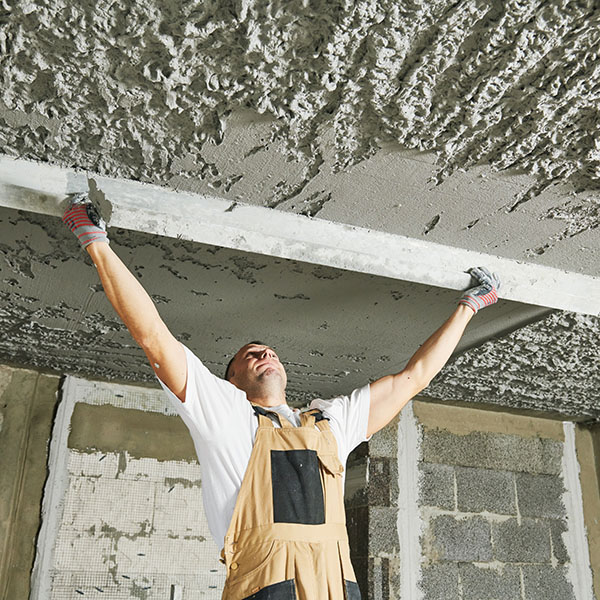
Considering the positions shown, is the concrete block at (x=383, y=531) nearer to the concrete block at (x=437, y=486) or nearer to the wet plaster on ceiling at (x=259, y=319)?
the concrete block at (x=437, y=486)

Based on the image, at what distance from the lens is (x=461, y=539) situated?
308 centimetres

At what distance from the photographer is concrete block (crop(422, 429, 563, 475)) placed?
321 cm

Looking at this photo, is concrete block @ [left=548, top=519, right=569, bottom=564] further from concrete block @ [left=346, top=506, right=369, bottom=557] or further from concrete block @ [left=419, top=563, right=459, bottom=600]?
concrete block @ [left=346, top=506, right=369, bottom=557]

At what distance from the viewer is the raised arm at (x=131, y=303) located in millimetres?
1286

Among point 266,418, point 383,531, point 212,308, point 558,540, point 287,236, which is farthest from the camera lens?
point 558,540

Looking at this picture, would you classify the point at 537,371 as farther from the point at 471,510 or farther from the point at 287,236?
the point at 287,236

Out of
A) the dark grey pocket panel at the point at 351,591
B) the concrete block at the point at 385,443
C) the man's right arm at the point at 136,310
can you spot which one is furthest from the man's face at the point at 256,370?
the concrete block at the point at 385,443

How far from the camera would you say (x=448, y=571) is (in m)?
3.00

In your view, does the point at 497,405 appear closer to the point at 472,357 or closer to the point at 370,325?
the point at 472,357

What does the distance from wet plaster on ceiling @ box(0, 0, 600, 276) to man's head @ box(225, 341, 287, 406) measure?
415 millimetres

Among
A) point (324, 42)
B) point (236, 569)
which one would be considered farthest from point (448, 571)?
point (324, 42)

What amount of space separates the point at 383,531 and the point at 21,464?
1646mm

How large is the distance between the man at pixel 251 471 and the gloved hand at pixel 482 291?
0.52 metres

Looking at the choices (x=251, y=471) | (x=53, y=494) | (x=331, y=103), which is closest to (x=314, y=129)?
(x=331, y=103)
